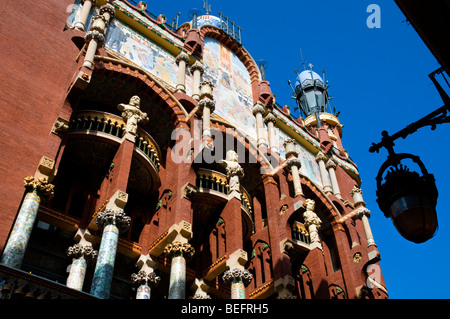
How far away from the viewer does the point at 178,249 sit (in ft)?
47.0

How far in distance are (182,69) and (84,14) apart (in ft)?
15.7

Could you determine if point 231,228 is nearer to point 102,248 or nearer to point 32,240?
point 102,248

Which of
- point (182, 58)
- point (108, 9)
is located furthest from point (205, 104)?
point (108, 9)

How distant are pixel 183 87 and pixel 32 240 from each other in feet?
29.5

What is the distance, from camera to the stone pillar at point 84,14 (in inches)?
747

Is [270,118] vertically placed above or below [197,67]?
below

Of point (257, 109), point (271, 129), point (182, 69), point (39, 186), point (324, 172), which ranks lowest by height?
point (39, 186)

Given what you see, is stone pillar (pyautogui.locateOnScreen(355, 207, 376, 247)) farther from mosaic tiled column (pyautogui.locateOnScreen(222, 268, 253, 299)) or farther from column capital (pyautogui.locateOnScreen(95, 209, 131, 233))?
column capital (pyautogui.locateOnScreen(95, 209, 131, 233))

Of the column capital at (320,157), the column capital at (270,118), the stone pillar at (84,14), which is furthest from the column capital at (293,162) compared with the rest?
the stone pillar at (84,14)

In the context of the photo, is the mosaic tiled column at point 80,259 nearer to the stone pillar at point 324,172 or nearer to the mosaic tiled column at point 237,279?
the mosaic tiled column at point 237,279

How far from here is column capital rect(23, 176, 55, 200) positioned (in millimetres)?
12802

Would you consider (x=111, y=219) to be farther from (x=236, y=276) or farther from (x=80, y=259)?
(x=236, y=276)

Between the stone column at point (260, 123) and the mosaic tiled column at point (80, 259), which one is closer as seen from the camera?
the mosaic tiled column at point (80, 259)

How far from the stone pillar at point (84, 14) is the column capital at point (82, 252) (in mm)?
8863
